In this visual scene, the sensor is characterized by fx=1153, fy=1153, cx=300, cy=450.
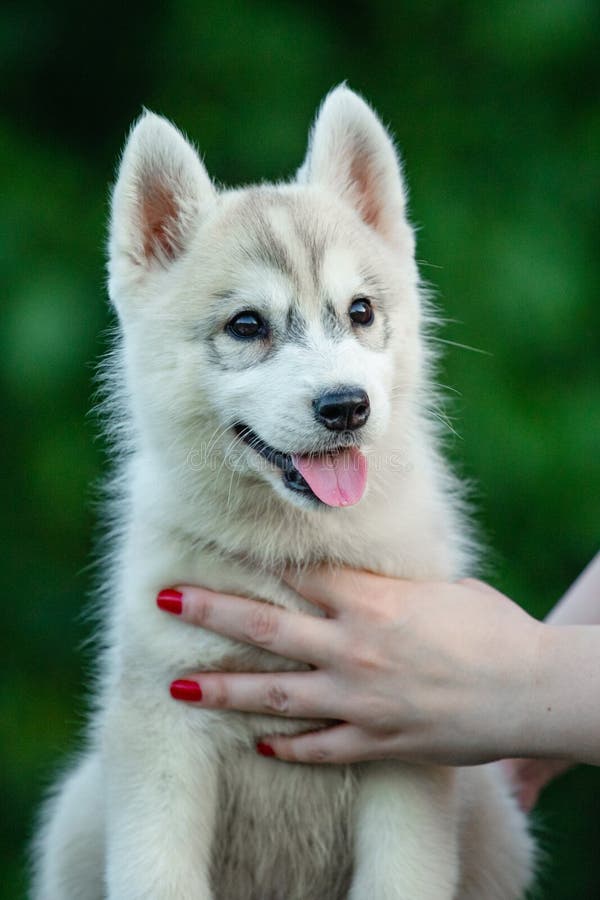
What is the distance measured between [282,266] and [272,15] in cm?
179

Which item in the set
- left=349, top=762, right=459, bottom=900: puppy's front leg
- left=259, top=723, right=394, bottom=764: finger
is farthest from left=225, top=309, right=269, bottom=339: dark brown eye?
left=349, top=762, right=459, bottom=900: puppy's front leg

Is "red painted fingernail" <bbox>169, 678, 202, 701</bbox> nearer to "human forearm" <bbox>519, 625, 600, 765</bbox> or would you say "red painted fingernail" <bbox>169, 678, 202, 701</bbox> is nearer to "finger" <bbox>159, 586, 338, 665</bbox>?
"finger" <bbox>159, 586, 338, 665</bbox>

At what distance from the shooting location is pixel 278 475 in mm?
2443

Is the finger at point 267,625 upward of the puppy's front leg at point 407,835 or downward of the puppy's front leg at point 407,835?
upward

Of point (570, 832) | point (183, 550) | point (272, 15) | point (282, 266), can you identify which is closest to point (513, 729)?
point (183, 550)

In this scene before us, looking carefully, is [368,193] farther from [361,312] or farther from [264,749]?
[264,749]

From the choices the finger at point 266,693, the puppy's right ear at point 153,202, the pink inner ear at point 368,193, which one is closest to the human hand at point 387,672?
the finger at point 266,693

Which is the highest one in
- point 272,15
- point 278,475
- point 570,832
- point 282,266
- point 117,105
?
point 272,15

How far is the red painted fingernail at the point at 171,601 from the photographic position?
2.45m

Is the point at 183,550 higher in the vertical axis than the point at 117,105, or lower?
lower

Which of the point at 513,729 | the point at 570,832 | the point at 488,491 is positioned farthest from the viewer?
the point at 570,832

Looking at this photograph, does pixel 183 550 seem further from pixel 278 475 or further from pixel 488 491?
pixel 488 491

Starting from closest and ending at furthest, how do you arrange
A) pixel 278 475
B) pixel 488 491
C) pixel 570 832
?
pixel 278 475 < pixel 488 491 < pixel 570 832

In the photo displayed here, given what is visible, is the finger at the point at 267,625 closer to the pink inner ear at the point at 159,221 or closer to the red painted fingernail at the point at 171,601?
the red painted fingernail at the point at 171,601
